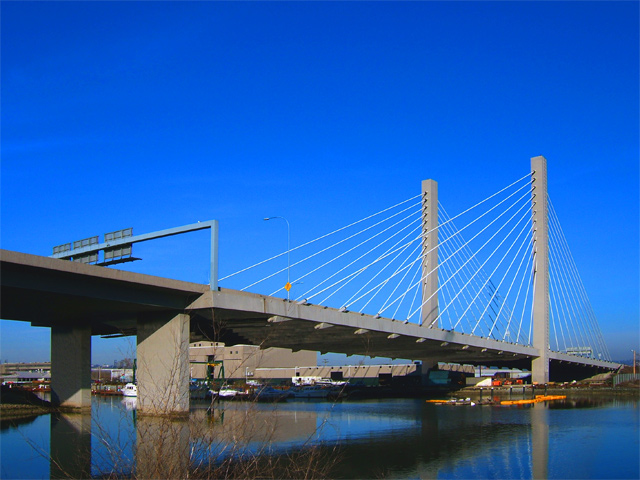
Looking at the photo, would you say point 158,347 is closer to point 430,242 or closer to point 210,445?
point 210,445

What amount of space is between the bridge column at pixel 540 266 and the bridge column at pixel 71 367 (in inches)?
1457

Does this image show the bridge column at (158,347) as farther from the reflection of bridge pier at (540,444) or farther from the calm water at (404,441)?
the reflection of bridge pier at (540,444)

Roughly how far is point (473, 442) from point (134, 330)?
23635 millimetres

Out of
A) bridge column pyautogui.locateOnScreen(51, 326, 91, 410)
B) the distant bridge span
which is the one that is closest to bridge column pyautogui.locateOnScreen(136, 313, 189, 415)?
the distant bridge span

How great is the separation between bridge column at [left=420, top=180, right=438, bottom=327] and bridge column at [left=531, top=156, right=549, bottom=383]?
28.9ft

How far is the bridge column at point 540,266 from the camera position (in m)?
57.3

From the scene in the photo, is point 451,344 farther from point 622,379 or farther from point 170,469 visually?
point 170,469

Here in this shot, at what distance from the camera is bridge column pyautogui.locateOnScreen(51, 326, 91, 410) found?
37594 mm

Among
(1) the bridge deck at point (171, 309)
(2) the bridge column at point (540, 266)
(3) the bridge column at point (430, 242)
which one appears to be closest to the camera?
(1) the bridge deck at point (171, 309)

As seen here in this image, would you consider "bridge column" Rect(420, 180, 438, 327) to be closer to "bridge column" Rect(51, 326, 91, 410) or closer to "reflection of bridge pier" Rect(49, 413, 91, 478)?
"bridge column" Rect(51, 326, 91, 410)

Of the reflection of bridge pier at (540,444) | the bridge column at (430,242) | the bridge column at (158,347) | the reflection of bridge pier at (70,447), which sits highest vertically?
the bridge column at (430,242)

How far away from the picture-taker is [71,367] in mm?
38094

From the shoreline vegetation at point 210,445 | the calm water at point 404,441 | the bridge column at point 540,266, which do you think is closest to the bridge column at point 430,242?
the bridge column at point 540,266

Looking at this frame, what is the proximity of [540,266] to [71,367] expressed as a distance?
38424mm
